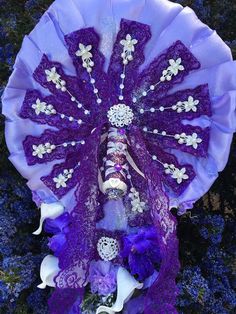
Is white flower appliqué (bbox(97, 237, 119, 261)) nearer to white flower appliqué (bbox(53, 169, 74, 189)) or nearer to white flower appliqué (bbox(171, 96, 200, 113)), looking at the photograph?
white flower appliqué (bbox(53, 169, 74, 189))

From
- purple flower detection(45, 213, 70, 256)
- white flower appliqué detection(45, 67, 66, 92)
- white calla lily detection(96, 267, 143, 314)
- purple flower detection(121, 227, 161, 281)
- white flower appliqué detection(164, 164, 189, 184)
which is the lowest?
white calla lily detection(96, 267, 143, 314)

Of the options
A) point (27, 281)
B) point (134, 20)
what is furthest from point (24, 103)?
point (27, 281)

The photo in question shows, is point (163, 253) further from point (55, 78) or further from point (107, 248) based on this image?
point (55, 78)

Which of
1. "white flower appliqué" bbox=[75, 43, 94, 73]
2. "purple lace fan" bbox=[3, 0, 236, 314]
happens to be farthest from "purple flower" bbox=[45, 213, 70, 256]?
"white flower appliqué" bbox=[75, 43, 94, 73]

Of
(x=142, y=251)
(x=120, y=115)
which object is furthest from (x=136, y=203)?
(x=120, y=115)

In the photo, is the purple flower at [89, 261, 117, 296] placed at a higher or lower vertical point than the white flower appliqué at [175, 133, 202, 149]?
lower

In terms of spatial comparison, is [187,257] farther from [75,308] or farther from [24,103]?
[24,103]

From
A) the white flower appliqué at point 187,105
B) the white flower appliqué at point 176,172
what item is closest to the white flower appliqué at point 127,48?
the white flower appliqué at point 187,105
